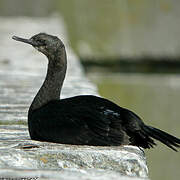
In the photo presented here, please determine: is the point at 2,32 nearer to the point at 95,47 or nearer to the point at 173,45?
the point at 95,47

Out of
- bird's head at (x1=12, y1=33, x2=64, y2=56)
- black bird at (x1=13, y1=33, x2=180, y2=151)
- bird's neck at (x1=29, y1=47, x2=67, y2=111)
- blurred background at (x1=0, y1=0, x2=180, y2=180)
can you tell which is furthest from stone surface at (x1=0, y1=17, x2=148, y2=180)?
blurred background at (x1=0, y1=0, x2=180, y2=180)

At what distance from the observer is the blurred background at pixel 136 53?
10.3 m

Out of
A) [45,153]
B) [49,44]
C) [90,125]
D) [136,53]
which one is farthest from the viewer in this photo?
A: [136,53]

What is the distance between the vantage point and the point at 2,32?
10.2 metres

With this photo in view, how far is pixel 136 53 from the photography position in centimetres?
1038

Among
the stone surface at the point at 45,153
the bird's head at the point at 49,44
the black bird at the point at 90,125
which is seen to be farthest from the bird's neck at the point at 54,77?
the stone surface at the point at 45,153

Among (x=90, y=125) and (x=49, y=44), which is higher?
(x=49, y=44)

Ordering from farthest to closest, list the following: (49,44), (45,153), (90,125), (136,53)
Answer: (136,53) → (49,44) → (90,125) → (45,153)

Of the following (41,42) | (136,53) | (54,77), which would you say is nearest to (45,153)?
(54,77)

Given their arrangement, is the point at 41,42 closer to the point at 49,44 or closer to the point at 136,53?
the point at 49,44

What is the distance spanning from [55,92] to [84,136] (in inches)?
33.0

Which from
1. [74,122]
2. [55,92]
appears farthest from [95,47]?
[74,122]

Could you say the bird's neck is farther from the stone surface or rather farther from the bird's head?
the stone surface

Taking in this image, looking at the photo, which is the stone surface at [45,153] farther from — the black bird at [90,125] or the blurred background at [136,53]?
the blurred background at [136,53]
